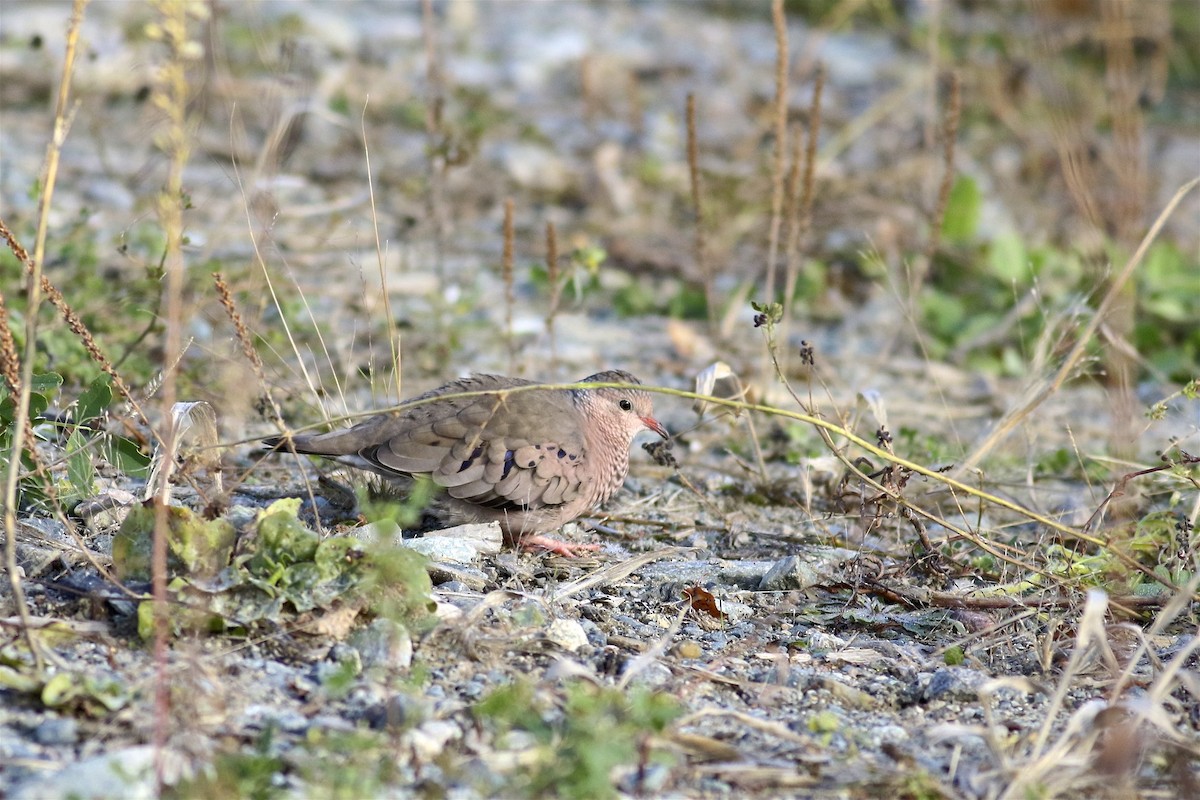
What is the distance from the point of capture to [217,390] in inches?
200

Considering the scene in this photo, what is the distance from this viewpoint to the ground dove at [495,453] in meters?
4.08

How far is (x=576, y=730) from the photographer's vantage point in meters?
2.64

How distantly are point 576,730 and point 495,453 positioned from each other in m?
1.60

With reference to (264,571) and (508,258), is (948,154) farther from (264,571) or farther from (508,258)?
(264,571)

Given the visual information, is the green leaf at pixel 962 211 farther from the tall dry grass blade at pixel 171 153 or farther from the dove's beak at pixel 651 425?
the tall dry grass blade at pixel 171 153

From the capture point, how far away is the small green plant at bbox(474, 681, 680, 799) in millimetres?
2541

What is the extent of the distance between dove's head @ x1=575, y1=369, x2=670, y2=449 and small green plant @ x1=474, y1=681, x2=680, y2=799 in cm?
177

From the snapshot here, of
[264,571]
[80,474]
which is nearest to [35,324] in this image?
[264,571]

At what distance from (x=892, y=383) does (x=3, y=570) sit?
4.20m

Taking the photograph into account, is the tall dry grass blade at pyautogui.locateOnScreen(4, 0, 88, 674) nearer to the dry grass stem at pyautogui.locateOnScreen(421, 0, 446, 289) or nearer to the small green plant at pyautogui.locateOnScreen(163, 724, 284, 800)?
the small green plant at pyautogui.locateOnScreen(163, 724, 284, 800)

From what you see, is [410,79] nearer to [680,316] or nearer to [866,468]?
[680,316]

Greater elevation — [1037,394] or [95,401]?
[95,401]

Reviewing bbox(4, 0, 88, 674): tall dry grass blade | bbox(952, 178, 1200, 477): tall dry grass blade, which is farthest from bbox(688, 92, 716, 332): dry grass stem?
bbox(4, 0, 88, 674): tall dry grass blade

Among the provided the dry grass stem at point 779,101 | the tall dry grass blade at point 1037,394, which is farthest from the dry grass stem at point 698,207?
the tall dry grass blade at point 1037,394
